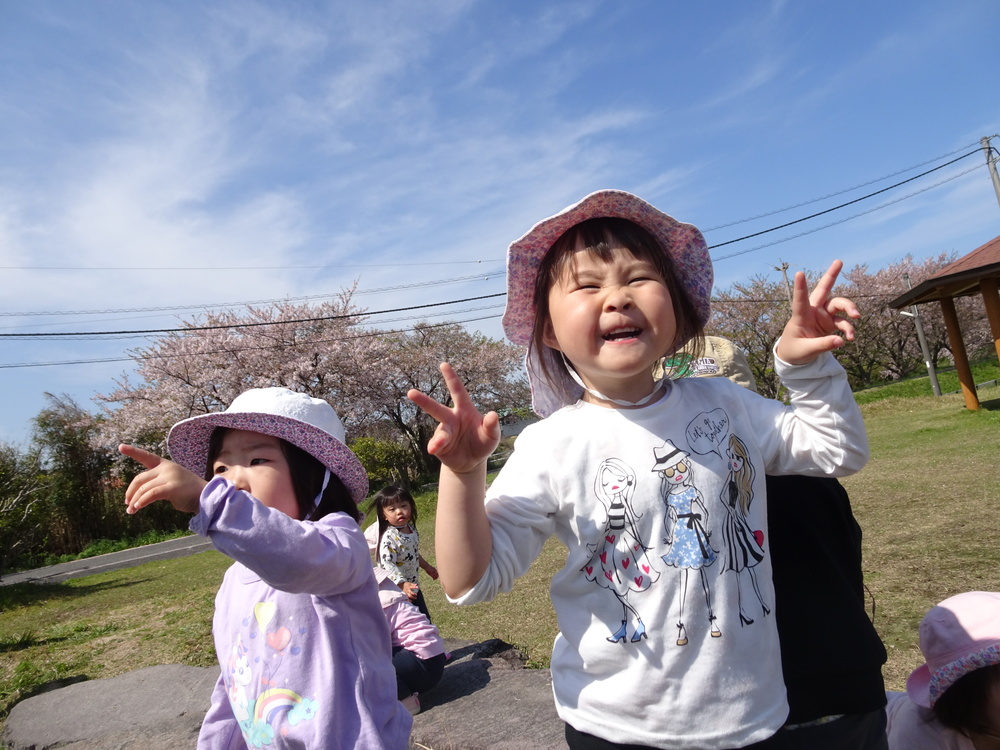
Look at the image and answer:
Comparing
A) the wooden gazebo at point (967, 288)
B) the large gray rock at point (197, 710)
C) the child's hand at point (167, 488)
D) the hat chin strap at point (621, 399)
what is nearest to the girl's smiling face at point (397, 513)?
the large gray rock at point (197, 710)

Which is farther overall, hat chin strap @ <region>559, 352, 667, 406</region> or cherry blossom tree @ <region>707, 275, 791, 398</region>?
Answer: cherry blossom tree @ <region>707, 275, 791, 398</region>

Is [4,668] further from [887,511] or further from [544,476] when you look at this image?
[887,511]

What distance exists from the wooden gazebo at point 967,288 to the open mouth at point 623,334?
480 inches

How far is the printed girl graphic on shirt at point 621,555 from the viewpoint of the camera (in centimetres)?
120

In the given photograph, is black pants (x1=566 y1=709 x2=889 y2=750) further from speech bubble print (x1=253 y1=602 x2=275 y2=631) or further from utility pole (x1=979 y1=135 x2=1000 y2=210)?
utility pole (x1=979 y1=135 x2=1000 y2=210)

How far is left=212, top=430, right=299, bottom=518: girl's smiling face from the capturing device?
5.97 ft

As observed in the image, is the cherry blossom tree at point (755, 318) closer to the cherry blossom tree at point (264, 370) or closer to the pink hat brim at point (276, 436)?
the cherry blossom tree at point (264, 370)

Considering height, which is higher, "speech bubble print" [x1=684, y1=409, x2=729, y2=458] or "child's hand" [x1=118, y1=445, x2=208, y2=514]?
"child's hand" [x1=118, y1=445, x2=208, y2=514]

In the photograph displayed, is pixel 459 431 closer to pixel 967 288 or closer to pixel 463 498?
pixel 463 498

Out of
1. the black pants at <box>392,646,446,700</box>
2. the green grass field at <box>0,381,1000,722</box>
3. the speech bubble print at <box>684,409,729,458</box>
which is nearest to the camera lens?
the speech bubble print at <box>684,409,729,458</box>

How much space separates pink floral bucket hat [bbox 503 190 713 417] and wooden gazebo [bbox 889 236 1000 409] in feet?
39.0

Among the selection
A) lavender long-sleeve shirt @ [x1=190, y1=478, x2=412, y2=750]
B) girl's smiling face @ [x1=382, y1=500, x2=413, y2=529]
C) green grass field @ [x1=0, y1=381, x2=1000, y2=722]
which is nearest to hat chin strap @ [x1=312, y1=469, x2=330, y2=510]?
lavender long-sleeve shirt @ [x1=190, y1=478, x2=412, y2=750]

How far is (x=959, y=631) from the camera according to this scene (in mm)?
1534

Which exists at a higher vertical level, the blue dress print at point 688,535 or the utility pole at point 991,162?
the utility pole at point 991,162
